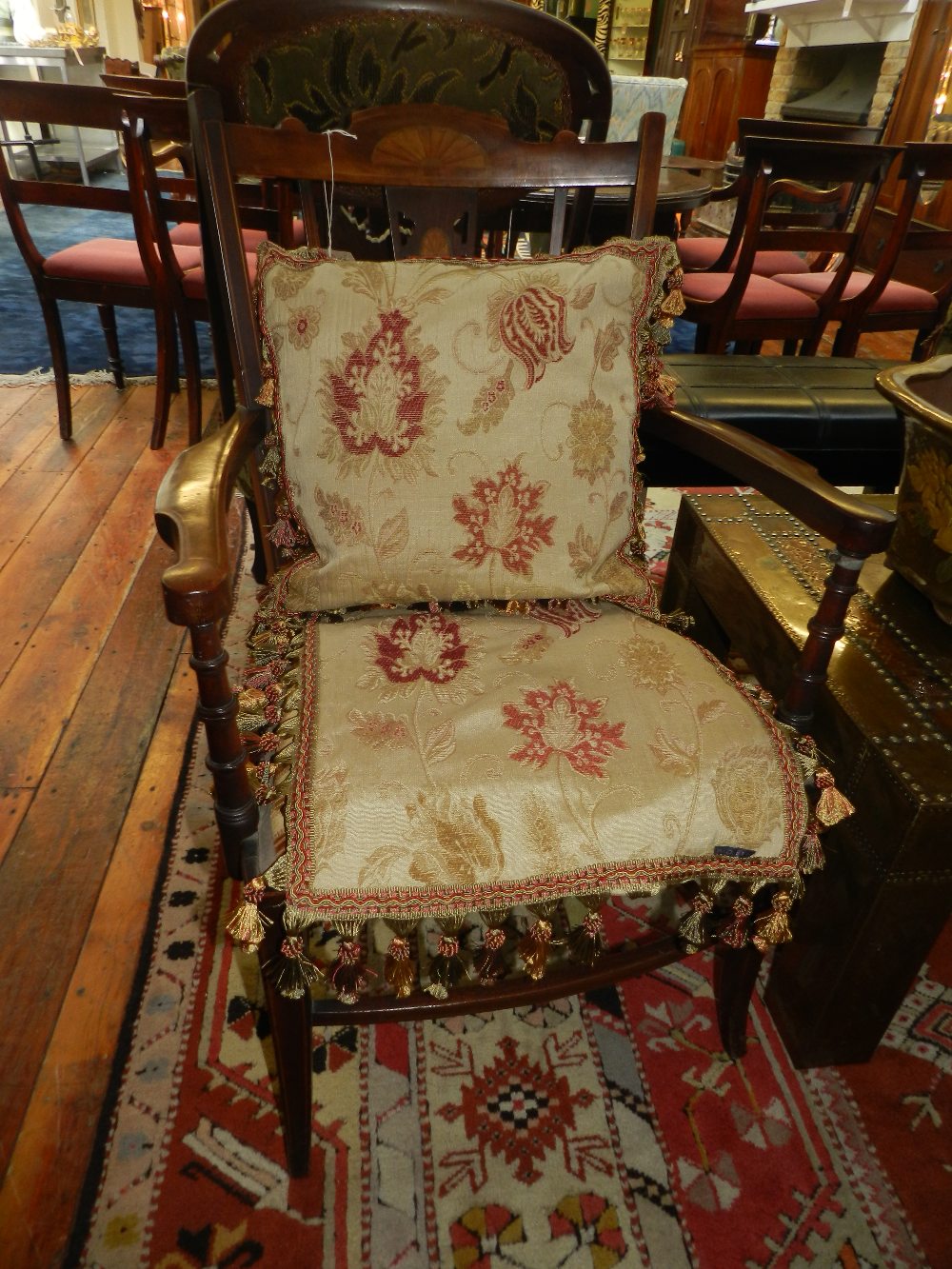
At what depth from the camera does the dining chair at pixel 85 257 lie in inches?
78.6

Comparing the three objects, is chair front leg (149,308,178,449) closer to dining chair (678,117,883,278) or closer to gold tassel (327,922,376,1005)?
dining chair (678,117,883,278)

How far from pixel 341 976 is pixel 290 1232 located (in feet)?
1.16

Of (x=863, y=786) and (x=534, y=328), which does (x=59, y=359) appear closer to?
(x=534, y=328)

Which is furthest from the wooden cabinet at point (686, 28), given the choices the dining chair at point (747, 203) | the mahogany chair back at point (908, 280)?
the mahogany chair back at point (908, 280)

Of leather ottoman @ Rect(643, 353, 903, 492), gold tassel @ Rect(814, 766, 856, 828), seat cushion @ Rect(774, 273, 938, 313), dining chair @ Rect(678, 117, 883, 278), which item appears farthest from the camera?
seat cushion @ Rect(774, 273, 938, 313)

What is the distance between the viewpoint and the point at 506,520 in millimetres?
978

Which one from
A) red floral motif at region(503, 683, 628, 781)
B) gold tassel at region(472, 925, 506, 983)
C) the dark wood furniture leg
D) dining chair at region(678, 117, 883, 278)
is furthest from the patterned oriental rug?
dining chair at region(678, 117, 883, 278)

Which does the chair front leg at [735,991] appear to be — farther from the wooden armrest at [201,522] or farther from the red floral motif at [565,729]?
the wooden armrest at [201,522]

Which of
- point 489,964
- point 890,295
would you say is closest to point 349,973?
point 489,964

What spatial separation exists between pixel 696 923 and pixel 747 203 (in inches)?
86.9

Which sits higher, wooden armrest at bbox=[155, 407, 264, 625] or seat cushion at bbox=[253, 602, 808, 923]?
wooden armrest at bbox=[155, 407, 264, 625]

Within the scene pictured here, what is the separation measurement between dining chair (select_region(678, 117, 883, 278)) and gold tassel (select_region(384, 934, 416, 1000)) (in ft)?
7.44

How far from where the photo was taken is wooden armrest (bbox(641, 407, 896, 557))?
0.81 meters

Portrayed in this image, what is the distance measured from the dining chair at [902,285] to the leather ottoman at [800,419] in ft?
→ 2.10
